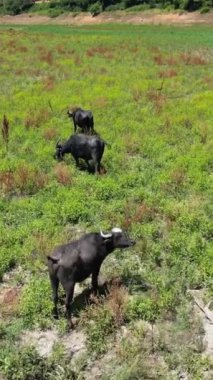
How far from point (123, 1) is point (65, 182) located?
102 metres

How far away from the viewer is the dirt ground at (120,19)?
297 ft

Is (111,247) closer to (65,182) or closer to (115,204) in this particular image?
(115,204)

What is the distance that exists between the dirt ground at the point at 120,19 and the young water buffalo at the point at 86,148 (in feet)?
245

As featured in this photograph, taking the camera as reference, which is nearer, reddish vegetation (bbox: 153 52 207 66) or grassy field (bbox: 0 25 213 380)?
grassy field (bbox: 0 25 213 380)

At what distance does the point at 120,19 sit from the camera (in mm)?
103500

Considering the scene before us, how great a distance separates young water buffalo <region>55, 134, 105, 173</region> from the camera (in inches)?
601

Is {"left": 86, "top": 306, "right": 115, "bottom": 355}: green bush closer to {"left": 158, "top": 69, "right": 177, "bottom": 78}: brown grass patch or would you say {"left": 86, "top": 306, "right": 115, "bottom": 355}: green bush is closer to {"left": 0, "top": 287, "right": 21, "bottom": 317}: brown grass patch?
{"left": 0, "top": 287, "right": 21, "bottom": 317}: brown grass patch

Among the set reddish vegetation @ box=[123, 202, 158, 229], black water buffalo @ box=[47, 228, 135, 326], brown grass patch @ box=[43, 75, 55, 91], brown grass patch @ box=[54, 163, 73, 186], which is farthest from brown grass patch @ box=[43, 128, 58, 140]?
black water buffalo @ box=[47, 228, 135, 326]

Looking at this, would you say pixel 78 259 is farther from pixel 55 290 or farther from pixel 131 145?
pixel 131 145

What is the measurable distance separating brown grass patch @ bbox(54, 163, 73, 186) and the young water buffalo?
0.67 metres

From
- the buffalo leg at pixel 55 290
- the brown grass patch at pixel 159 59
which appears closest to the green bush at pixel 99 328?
the buffalo leg at pixel 55 290

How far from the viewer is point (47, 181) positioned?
15312mm

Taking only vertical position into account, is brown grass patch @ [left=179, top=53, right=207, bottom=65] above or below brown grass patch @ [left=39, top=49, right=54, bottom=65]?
above

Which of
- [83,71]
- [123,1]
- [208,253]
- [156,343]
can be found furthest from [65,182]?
[123,1]
